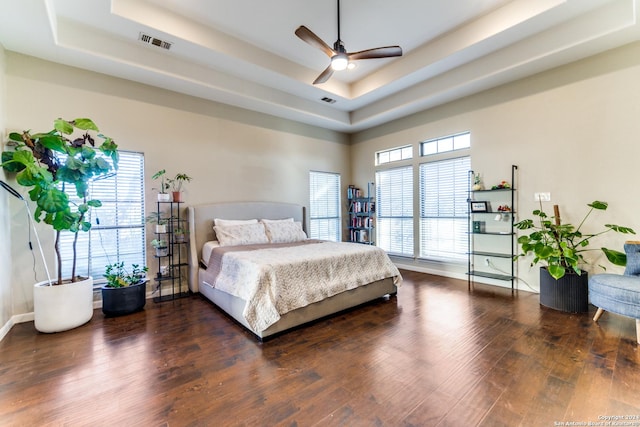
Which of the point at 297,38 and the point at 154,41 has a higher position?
the point at 297,38

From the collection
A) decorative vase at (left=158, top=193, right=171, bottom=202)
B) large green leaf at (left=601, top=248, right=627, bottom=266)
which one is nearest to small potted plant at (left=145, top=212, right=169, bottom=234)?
decorative vase at (left=158, top=193, right=171, bottom=202)

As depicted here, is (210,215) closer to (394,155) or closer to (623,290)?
(394,155)

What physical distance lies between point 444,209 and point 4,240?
20.8 feet

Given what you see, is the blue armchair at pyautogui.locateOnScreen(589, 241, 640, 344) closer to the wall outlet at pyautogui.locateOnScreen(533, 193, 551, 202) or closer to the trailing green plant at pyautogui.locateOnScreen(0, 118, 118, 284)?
the wall outlet at pyautogui.locateOnScreen(533, 193, 551, 202)

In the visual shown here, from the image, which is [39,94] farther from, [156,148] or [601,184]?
[601,184]

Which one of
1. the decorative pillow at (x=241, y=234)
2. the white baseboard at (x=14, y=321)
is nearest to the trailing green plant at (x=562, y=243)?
the decorative pillow at (x=241, y=234)

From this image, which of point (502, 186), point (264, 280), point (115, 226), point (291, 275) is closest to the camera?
point (264, 280)

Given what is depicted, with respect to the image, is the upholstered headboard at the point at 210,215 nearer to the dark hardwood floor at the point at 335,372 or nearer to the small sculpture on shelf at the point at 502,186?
the dark hardwood floor at the point at 335,372

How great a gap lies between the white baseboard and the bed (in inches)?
70.9

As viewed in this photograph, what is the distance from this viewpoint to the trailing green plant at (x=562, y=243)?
3236mm

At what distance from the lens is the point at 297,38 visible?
152 inches

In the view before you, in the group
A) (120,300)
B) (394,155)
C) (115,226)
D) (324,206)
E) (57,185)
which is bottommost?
(120,300)

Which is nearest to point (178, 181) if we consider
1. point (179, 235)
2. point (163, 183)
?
point (163, 183)

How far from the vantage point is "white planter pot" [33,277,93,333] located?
114 inches
